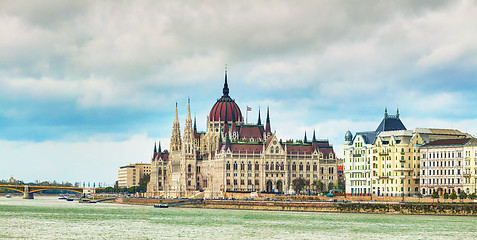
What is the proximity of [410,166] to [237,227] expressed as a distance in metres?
79.8

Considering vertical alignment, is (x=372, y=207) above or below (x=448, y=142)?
below

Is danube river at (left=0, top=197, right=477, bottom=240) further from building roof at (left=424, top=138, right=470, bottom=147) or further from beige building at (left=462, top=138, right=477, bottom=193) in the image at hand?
building roof at (left=424, top=138, right=470, bottom=147)

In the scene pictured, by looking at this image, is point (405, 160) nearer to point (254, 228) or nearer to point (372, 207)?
point (372, 207)

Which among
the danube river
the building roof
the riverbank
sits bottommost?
the danube river

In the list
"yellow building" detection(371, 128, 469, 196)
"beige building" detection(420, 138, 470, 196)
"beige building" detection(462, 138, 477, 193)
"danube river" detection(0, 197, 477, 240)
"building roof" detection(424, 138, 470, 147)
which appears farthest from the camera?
"yellow building" detection(371, 128, 469, 196)

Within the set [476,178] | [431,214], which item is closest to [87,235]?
[431,214]

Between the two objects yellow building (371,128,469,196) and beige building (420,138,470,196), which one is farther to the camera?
yellow building (371,128,469,196)

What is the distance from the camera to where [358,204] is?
170 m

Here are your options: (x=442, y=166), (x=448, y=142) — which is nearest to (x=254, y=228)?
(x=442, y=166)

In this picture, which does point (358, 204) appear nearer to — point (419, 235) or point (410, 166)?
point (410, 166)

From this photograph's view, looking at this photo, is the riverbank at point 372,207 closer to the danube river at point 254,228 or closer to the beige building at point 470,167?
the danube river at point 254,228

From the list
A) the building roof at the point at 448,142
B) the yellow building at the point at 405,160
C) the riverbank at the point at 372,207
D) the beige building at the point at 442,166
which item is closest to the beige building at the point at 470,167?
the beige building at the point at 442,166

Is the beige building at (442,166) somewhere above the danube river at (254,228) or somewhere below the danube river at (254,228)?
above

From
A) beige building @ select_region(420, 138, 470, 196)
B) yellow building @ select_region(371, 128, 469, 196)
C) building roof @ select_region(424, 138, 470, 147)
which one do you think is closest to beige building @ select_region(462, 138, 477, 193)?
beige building @ select_region(420, 138, 470, 196)
